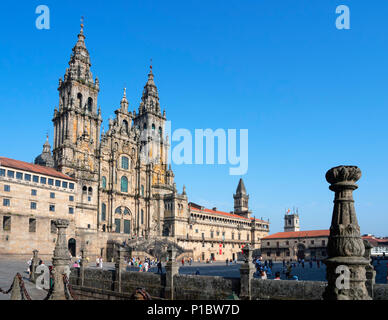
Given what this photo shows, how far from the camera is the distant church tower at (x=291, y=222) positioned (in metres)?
121

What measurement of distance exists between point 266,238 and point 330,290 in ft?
292

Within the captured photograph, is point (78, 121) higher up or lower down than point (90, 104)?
lower down

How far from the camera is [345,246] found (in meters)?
6.10

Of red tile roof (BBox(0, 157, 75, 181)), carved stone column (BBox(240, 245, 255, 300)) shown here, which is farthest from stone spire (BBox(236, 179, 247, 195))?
carved stone column (BBox(240, 245, 255, 300))

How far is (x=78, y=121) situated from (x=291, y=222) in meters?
86.6

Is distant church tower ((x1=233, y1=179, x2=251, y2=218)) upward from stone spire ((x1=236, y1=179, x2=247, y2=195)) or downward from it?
downward

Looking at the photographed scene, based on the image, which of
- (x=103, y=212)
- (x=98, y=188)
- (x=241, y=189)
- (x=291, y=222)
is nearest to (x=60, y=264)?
(x=98, y=188)

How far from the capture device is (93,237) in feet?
170

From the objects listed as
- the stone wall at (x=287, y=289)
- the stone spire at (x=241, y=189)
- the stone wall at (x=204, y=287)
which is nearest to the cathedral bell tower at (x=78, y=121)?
the stone wall at (x=204, y=287)

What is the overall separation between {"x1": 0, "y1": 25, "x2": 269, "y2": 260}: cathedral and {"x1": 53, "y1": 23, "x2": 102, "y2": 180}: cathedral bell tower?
168 mm

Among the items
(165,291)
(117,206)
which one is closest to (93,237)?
(117,206)

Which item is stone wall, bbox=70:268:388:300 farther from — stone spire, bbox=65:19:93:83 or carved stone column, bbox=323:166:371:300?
stone spire, bbox=65:19:93:83

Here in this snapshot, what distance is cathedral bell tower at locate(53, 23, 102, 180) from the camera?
186ft

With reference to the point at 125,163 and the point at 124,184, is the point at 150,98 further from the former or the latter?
the point at 124,184
